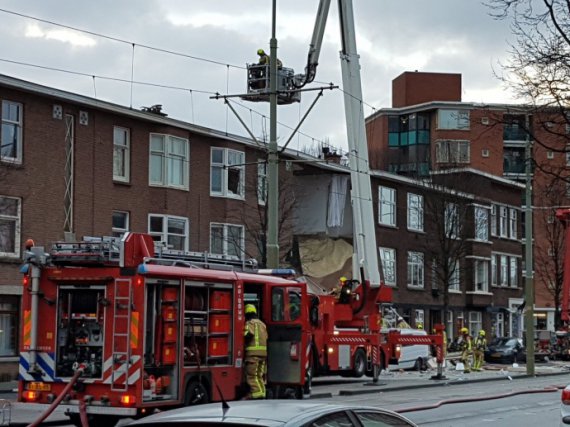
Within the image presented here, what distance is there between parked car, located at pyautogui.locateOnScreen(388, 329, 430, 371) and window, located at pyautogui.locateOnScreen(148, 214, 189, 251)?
27.3 ft

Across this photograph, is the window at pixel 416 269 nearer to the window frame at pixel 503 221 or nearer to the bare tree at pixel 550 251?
the bare tree at pixel 550 251

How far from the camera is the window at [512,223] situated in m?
61.9

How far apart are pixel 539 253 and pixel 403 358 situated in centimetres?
4105

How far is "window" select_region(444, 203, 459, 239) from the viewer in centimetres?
5019

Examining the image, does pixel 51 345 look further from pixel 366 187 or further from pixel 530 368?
pixel 530 368

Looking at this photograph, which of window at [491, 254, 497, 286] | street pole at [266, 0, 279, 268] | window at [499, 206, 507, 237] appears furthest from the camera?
window at [499, 206, 507, 237]

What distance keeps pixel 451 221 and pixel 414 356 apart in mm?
16534

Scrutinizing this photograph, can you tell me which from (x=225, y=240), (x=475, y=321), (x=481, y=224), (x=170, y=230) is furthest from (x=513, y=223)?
(x=170, y=230)

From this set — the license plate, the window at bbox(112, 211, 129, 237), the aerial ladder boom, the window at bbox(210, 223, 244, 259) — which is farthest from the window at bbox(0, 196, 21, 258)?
the license plate

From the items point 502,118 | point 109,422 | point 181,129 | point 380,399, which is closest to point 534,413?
point 380,399

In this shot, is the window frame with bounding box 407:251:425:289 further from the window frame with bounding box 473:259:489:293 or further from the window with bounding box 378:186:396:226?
the window frame with bounding box 473:259:489:293

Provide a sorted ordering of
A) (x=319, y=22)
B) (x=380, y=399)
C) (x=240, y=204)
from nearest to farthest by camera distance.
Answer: (x=380, y=399) < (x=319, y=22) < (x=240, y=204)

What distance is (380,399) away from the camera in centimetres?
2330

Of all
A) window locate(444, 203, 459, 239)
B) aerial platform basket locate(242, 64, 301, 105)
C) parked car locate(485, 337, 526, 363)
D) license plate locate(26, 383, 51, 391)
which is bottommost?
parked car locate(485, 337, 526, 363)
